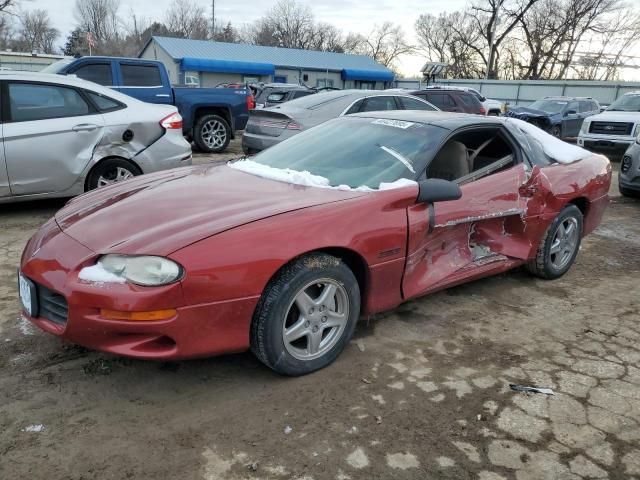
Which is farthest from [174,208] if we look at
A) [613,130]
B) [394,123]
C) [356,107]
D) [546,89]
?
[546,89]

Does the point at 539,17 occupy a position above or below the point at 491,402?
above

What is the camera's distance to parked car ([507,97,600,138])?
53.8 feet

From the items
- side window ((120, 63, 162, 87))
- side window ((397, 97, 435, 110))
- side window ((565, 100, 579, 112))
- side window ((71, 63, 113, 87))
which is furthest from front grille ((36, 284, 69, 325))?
side window ((565, 100, 579, 112))

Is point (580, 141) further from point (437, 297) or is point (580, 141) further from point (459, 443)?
point (459, 443)

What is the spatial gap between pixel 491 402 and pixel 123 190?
8.28 ft

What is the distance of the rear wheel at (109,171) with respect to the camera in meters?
5.76

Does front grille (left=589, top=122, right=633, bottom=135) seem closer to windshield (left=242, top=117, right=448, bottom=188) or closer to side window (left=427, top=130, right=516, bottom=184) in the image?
side window (left=427, top=130, right=516, bottom=184)

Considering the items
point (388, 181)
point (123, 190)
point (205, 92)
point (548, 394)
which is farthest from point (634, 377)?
point (205, 92)

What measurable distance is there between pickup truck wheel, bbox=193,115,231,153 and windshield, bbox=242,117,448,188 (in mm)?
7101

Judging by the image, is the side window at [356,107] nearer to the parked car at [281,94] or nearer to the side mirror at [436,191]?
the side mirror at [436,191]

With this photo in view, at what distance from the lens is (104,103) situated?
5852 mm

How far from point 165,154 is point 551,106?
15.1 metres

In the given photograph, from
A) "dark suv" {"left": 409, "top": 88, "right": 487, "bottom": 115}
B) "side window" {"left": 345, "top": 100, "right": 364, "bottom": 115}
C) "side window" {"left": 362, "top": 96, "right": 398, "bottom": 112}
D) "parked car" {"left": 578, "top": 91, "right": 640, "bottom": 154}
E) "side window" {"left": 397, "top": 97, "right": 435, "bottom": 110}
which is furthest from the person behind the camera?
"dark suv" {"left": 409, "top": 88, "right": 487, "bottom": 115}

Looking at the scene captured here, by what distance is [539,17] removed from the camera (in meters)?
43.3
